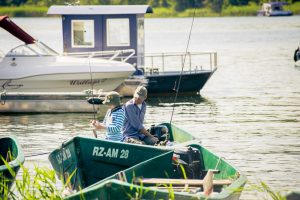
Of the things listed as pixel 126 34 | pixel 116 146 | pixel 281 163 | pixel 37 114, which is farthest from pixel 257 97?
pixel 116 146

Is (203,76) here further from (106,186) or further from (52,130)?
(106,186)

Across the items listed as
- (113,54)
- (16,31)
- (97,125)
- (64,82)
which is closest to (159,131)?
(97,125)

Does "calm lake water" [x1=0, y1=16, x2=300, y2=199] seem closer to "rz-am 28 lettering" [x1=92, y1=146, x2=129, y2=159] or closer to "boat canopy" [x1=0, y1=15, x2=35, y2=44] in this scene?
"rz-am 28 lettering" [x1=92, y1=146, x2=129, y2=159]

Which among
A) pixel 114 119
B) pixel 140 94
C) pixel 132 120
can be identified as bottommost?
pixel 132 120

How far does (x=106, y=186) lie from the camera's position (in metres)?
11.0

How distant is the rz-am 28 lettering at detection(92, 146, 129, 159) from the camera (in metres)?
13.5

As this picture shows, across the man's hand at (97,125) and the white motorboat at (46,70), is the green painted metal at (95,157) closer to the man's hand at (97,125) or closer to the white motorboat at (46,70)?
the man's hand at (97,125)

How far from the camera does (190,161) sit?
47.4ft

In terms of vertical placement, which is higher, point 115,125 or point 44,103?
point 115,125

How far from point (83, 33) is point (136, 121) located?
51.8ft

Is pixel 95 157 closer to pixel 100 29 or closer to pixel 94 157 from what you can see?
pixel 94 157

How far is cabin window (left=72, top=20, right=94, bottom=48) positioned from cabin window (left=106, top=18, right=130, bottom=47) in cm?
54

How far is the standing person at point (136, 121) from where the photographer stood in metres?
15.4

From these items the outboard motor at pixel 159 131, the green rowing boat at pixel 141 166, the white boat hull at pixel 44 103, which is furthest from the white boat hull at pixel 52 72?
the green rowing boat at pixel 141 166
